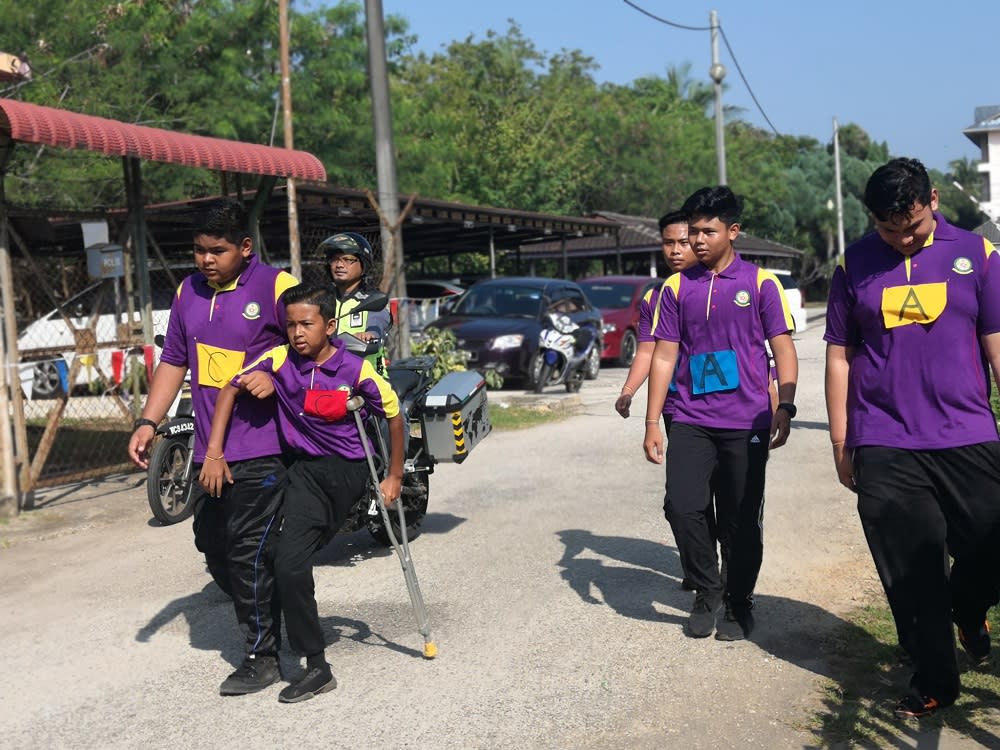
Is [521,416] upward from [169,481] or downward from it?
downward

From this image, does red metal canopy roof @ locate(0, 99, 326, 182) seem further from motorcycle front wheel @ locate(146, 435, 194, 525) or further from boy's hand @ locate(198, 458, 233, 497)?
boy's hand @ locate(198, 458, 233, 497)

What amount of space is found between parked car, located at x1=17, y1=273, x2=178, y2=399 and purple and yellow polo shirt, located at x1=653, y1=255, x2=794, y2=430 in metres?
4.73

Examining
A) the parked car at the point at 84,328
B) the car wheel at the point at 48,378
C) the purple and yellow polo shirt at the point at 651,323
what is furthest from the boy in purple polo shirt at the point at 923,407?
the car wheel at the point at 48,378

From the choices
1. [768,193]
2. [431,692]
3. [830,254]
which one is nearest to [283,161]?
[431,692]

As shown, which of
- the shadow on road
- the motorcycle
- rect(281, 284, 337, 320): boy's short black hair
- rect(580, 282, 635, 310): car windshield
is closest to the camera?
the shadow on road

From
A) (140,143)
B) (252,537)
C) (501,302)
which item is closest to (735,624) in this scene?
(252,537)

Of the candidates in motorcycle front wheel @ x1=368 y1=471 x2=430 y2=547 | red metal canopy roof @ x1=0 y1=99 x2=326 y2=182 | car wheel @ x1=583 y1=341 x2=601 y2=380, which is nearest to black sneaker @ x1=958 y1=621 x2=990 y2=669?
motorcycle front wheel @ x1=368 y1=471 x2=430 y2=547

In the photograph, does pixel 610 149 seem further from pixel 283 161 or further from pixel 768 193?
pixel 283 161

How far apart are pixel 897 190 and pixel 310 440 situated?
8.22ft

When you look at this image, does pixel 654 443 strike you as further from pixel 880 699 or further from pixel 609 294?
pixel 609 294

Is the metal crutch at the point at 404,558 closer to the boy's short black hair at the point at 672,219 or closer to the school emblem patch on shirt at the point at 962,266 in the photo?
the boy's short black hair at the point at 672,219

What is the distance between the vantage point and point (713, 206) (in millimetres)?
5445

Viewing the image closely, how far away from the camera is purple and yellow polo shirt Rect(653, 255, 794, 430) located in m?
5.43

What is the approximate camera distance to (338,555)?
7387mm
